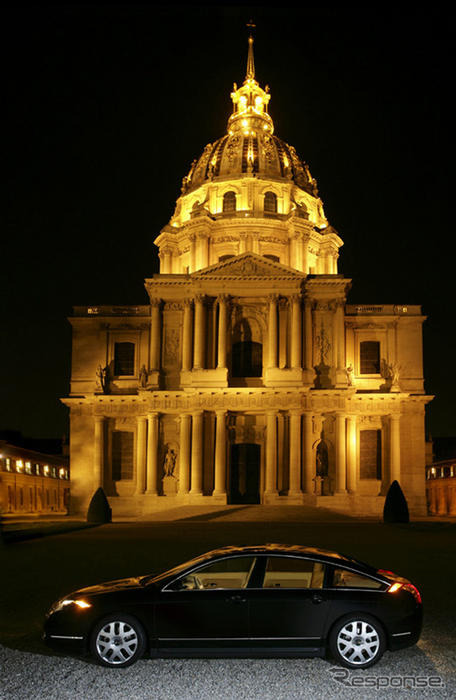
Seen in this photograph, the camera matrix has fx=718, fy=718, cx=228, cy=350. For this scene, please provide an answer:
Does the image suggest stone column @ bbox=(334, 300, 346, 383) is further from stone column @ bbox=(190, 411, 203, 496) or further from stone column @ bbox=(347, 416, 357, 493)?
stone column @ bbox=(190, 411, 203, 496)

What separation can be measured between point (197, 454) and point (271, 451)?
15.8ft

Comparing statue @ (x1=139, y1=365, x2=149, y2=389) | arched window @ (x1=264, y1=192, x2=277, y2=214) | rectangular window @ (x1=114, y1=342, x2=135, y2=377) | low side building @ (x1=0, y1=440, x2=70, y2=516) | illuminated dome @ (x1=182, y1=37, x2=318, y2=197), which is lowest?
low side building @ (x1=0, y1=440, x2=70, y2=516)

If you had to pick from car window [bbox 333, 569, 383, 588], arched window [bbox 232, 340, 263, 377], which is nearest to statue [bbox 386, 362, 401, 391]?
arched window [bbox 232, 340, 263, 377]

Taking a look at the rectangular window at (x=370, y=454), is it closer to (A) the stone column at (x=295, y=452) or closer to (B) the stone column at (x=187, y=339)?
(A) the stone column at (x=295, y=452)

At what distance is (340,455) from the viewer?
4688cm

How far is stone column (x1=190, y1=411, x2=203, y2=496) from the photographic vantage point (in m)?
46.1

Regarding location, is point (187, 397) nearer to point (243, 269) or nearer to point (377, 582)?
point (243, 269)

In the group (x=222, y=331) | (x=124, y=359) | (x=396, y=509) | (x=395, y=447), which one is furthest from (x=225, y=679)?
(x=124, y=359)

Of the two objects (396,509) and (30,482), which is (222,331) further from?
(30,482)

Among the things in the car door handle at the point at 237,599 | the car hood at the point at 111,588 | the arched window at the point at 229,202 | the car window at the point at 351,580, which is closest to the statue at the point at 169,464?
the arched window at the point at 229,202

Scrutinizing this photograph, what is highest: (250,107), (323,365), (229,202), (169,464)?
(250,107)

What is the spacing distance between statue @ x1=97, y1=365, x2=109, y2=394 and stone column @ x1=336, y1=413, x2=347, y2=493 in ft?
54.0

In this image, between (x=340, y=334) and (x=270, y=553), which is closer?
(x=270, y=553)

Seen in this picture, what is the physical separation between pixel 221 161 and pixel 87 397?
2825cm
